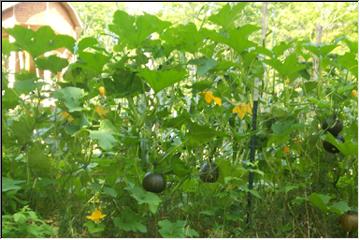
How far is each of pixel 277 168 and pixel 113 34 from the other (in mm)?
1008

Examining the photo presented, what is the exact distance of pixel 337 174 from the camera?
8.38ft

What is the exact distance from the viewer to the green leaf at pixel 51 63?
2293 millimetres

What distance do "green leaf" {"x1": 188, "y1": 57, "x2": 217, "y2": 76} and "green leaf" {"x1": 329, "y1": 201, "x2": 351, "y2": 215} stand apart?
2.71ft

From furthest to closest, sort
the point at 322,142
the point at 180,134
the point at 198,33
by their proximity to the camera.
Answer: the point at 322,142 → the point at 180,134 → the point at 198,33

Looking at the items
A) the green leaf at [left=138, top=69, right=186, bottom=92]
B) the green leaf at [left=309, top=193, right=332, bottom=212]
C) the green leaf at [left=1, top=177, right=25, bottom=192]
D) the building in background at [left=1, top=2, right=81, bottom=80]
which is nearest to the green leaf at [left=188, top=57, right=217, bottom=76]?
the green leaf at [left=138, top=69, right=186, bottom=92]

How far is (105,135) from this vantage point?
77.0 inches

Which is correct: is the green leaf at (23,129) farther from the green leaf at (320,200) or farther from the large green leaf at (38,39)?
the green leaf at (320,200)

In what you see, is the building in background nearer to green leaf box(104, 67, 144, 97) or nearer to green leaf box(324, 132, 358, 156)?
green leaf box(104, 67, 144, 97)

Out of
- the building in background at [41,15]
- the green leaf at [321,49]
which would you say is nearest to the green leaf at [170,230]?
the green leaf at [321,49]

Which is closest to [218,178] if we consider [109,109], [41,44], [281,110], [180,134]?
[180,134]

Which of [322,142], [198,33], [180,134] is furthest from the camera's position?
[322,142]

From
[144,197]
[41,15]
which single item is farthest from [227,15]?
[41,15]

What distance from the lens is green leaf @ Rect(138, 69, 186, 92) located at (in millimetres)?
2074

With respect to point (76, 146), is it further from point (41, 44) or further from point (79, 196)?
point (41, 44)
